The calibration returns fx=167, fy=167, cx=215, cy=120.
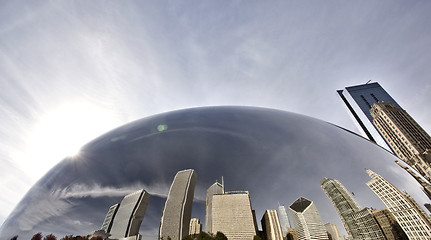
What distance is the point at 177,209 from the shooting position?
1661 mm

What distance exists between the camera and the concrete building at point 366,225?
144cm

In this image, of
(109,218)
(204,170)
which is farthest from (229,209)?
(109,218)

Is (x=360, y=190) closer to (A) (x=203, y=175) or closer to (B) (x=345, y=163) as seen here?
(B) (x=345, y=163)

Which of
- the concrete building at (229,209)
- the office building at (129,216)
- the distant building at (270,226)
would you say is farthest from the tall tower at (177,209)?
the distant building at (270,226)

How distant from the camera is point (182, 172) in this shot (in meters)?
2.17

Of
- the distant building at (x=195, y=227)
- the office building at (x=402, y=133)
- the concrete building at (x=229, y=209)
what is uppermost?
the office building at (x=402, y=133)

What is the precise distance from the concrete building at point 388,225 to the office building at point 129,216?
7.34 ft

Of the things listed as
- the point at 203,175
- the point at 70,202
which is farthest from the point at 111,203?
the point at 203,175

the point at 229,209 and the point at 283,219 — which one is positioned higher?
the point at 229,209

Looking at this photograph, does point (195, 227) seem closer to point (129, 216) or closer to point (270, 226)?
point (129, 216)

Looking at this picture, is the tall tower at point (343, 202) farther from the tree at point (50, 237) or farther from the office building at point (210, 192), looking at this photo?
the tree at point (50, 237)

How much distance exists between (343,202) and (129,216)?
2129 millimetres

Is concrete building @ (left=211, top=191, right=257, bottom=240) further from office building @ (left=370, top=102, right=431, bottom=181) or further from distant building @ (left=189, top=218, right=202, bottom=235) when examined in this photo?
office building @ (left=370, top=102, right=431, bottom=181)

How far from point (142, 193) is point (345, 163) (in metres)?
2.41
